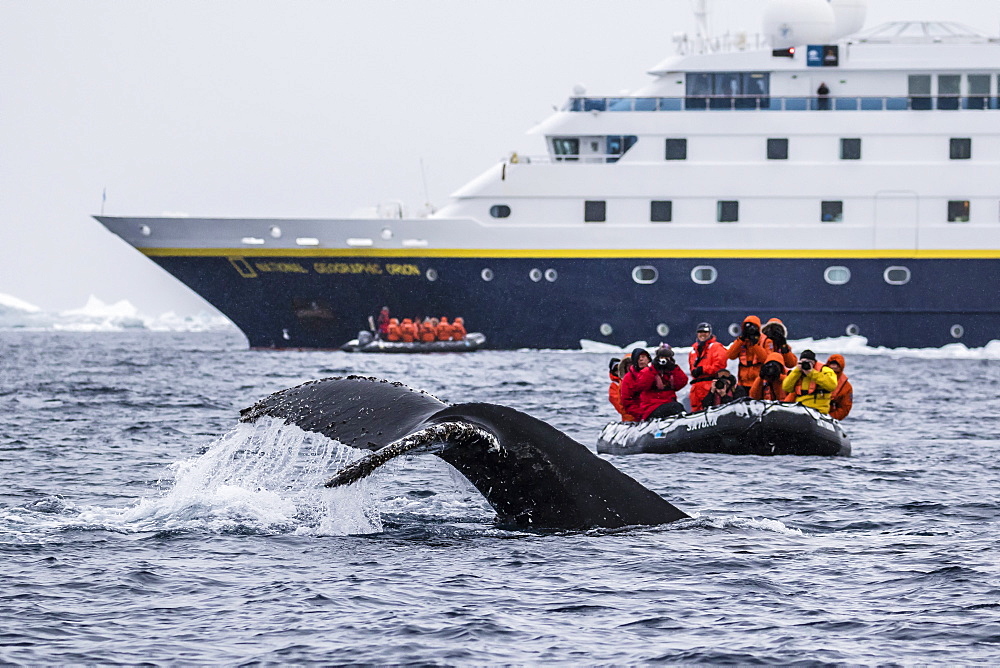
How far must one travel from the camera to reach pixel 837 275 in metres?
42.7

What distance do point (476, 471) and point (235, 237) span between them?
3677 centimetres

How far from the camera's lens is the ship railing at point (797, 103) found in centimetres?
4344

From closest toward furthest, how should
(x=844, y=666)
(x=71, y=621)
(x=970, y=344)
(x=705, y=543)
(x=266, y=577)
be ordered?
(x=844, y=666), (x=71, y=621), (x=266, y=577), (x=705, y=543), (x=970, y=344)

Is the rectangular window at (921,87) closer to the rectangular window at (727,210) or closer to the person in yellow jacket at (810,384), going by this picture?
the rectangular window at (727,210)

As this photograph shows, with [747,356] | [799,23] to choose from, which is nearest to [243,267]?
[799,23]

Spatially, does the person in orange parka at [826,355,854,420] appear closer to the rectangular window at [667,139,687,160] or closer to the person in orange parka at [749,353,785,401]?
the person in orange parka at [749,353,785,401]

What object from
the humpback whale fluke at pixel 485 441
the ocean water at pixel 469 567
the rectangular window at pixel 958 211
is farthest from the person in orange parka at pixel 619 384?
the rectangular window at pixel 958 211

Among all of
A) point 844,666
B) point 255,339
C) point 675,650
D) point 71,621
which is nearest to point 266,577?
point 71,621

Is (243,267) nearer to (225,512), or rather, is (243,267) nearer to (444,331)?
(444,331)

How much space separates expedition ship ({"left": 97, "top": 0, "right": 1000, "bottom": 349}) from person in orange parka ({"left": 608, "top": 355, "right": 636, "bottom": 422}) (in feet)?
71.8

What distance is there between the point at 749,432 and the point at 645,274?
24.5 metres

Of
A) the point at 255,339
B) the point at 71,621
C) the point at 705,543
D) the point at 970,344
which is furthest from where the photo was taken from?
the point at 255,339

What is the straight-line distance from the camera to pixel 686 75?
44.6 meters

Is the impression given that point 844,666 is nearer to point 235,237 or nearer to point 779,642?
point 779,642
